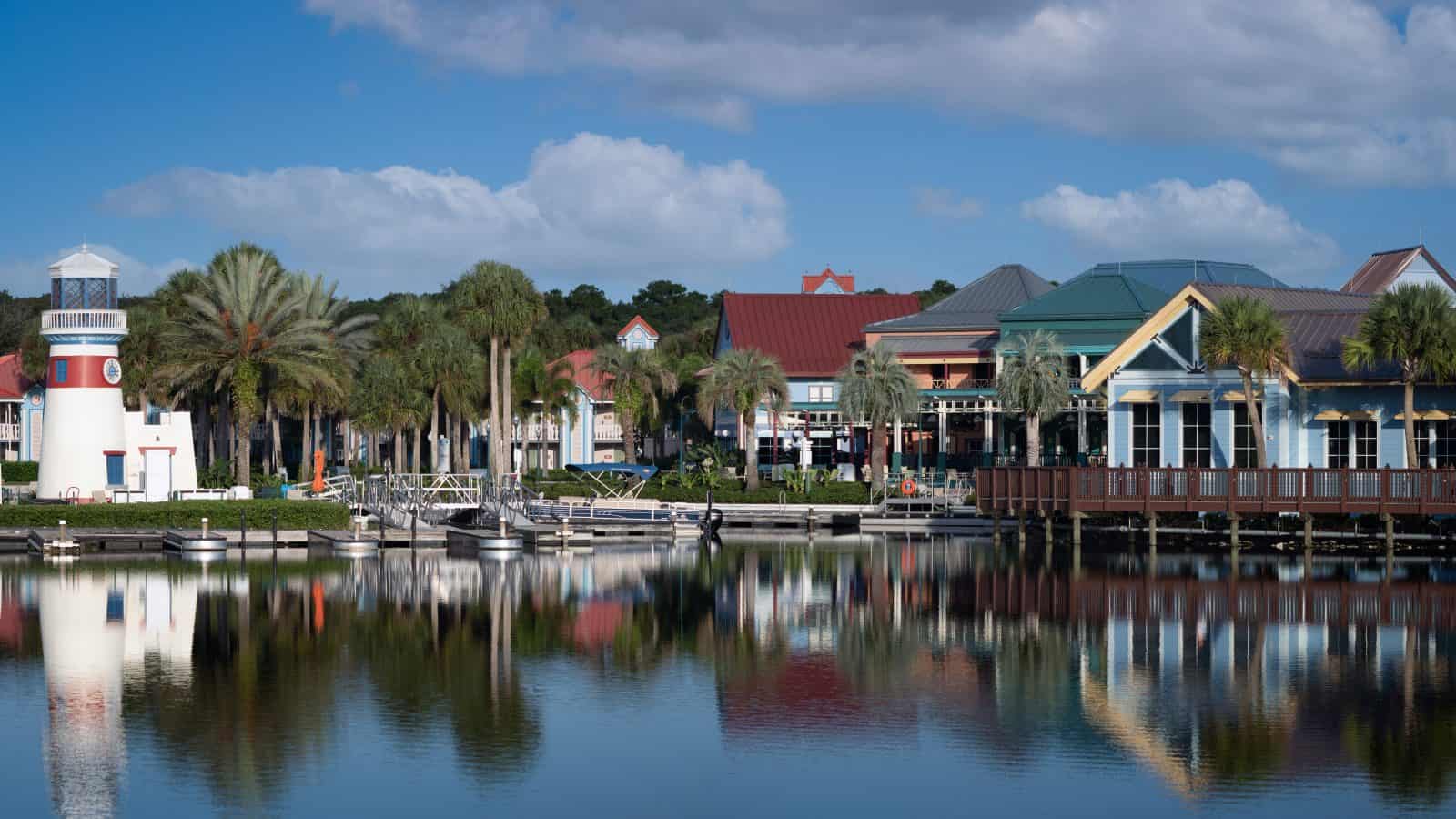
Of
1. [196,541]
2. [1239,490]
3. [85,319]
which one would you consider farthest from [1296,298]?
[85,319]

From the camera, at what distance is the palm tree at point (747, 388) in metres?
70.0

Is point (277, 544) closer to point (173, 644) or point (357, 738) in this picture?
point (173, 644)

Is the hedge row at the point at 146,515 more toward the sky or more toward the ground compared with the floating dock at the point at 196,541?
more toward the sky

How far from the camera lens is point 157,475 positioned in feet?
188

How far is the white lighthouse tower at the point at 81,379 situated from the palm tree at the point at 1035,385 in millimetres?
32365

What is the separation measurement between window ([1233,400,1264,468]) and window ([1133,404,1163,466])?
2.39 meters

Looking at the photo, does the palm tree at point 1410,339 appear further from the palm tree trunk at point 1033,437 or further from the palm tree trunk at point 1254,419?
the palm tree trunk at point 1033,437

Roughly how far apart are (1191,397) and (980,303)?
105 ft

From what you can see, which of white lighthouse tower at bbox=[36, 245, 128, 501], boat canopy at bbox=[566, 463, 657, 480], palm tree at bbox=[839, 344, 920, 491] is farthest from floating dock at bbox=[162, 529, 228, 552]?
palm tree at bbox=[839, 344, 920, 491]

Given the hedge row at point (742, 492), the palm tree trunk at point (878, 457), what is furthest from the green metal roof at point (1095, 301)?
the hedge row at point (742, 492)

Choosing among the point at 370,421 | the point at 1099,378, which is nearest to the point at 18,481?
the point at 370,421

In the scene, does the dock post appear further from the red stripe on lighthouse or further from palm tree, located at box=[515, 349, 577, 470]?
palm tree, located at box=[515, 349, 577, 470]

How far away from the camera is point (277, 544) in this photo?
171 ft

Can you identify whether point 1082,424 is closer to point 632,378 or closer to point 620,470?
point 620,470
